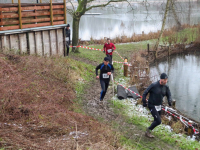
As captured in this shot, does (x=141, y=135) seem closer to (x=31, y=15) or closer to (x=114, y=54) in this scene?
(x=31, y=15)

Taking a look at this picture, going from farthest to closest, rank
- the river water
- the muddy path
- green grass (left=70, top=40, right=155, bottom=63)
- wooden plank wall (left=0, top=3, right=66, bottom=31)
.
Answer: the river water → green grass (left=70, top=40, right=155, bottom=63) → wooden plank wall (left=0, top=3, right=66, bottom=31) → the muddy path

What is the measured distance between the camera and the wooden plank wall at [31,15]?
1130cm

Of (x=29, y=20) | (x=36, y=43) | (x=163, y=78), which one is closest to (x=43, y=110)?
(x=163, y=78)

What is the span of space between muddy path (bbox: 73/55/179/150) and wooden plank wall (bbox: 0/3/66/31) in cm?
409

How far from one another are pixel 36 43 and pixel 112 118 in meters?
6.15

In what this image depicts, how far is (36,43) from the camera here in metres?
12.7

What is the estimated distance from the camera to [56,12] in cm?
1340

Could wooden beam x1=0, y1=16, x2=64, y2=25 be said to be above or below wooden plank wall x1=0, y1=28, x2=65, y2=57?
above

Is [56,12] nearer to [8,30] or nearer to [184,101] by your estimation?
[8,30]

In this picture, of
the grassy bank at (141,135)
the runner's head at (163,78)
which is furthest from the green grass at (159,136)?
the runner's head at (163,78)

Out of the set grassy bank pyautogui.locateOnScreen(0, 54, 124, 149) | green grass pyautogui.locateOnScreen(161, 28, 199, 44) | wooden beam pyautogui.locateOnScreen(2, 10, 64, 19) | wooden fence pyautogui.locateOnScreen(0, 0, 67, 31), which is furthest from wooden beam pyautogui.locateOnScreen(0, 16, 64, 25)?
green grass pyautogui.locateOnScreen(161, 28, 199, 44)

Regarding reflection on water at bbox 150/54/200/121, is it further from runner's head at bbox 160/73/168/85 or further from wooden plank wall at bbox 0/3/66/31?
wooden plank wall at bbox 0/3/66/31

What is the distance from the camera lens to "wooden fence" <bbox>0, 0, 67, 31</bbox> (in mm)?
11312

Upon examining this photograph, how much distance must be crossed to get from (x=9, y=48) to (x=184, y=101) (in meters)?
8.89
